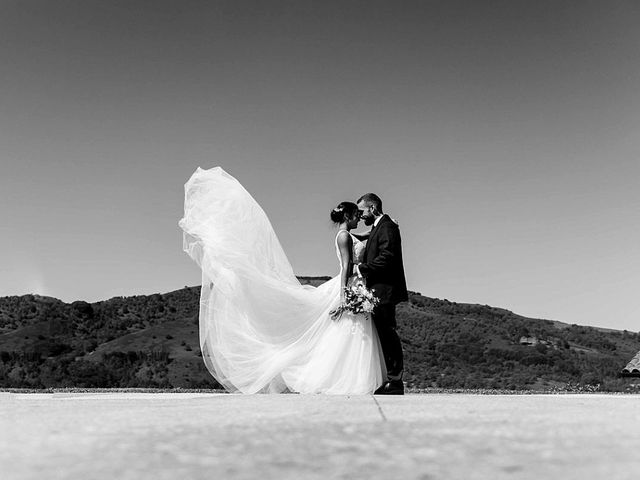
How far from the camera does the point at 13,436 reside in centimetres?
446

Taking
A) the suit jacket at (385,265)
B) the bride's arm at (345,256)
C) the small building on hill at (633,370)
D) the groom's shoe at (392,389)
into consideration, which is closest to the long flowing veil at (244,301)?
the bride's arm at (345,256)

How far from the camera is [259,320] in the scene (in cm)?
1184

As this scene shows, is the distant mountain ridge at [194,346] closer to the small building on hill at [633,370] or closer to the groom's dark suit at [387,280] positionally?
the small building on hill at [633,370]

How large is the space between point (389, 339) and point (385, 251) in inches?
46.8

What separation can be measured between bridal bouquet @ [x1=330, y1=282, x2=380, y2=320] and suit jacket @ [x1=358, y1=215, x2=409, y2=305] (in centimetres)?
12

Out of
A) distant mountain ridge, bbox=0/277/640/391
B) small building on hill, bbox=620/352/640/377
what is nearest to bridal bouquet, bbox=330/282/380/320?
small building on hill, bbox=620/352/640/377

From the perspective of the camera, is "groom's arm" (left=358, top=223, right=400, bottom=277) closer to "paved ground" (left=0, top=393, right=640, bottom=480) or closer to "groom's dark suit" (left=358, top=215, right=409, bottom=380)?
"groom's dark suit" (left=358, top=215, right=409, bottom=380)

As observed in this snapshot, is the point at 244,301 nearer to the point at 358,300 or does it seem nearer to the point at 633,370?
the point at 358,300

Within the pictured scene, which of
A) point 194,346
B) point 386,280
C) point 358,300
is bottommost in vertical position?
point 194,346

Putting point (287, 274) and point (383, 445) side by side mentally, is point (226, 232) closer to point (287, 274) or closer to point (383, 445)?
point (287, 274)

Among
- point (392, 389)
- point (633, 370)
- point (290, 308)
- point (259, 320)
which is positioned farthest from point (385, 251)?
point (633, 370)

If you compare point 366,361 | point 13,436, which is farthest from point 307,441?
point 366,361

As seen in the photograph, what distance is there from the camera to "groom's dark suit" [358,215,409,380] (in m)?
11.2

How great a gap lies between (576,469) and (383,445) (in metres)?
0.93
